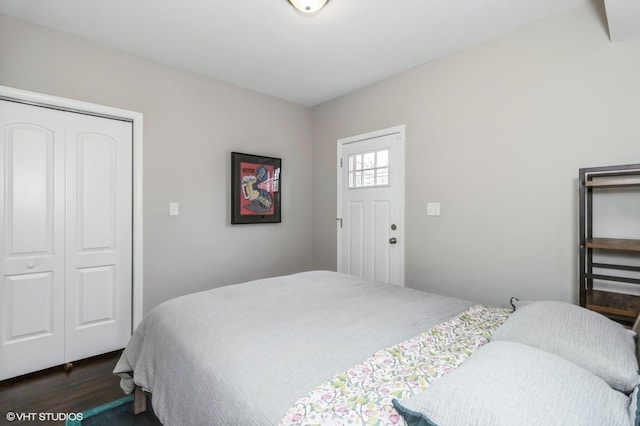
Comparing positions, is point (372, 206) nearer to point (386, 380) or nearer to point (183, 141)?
point (183, 141)

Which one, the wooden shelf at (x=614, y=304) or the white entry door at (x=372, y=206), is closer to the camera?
the wooden shelf at (x=614, y=304)

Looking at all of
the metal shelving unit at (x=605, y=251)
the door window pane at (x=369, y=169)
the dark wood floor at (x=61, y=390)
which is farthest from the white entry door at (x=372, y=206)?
the dark wood floor at (x=61, y=390)

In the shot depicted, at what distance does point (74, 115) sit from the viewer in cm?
244

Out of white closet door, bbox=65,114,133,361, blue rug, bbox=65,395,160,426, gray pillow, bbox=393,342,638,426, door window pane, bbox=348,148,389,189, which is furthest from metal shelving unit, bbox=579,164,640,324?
white closet door, bbox=65,114,133,361

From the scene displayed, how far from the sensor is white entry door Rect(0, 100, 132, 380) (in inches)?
87.0

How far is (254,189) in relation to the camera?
3430mm

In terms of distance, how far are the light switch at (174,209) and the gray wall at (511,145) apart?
2.18 meters

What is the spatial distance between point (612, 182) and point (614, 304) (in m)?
0.75

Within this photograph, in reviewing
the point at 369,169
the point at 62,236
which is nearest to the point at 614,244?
the point at 369,169

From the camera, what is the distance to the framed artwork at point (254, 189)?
10.8ft

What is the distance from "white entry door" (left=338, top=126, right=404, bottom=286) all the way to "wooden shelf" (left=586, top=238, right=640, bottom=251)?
1.46 meters

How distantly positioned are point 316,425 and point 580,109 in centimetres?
247

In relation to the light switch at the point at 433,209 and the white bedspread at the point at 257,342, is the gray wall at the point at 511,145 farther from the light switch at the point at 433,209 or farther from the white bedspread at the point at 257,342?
the white bedspread at the point at 257,342

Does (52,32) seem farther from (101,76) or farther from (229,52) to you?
(229,52)
